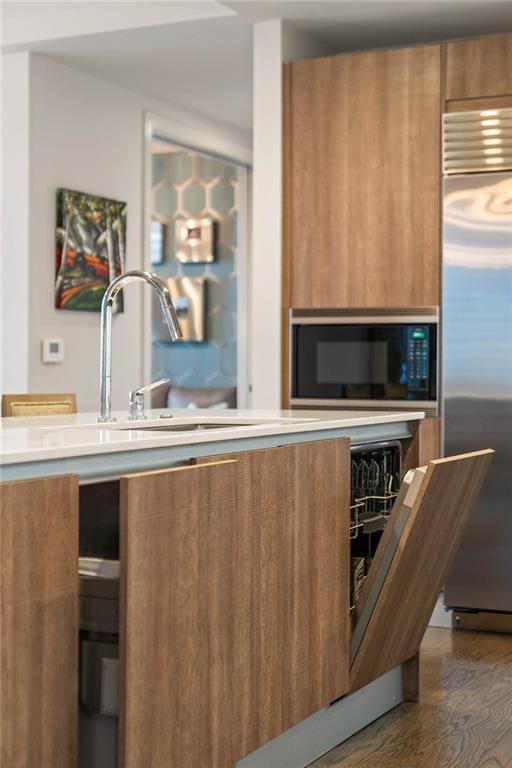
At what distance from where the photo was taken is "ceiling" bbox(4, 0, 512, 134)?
4547 millimetres

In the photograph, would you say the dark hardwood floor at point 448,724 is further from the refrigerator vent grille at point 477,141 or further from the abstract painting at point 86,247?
the abstract painting at point 86,247

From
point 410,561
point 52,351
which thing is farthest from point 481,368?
point 52,351

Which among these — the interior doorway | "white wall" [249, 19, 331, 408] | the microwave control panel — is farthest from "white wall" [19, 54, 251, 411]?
the interior doorway

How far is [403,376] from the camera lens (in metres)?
4.64

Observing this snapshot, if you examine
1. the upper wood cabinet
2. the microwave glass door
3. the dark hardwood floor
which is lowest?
the dark hardwood floor

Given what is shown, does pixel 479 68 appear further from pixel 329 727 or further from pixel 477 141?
pixel 329 727

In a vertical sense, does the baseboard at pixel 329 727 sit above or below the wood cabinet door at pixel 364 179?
below

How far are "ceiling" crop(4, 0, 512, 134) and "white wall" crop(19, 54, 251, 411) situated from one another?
0.13 metres

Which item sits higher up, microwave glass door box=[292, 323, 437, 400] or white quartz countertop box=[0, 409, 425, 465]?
microwave glass door box=[292, 323, 437, 400]

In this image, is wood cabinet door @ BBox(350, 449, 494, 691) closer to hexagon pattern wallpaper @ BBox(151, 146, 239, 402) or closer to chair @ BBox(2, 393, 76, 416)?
chair @ BBox(2, 393, 76, 416)

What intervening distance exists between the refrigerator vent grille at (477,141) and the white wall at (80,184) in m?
1.95

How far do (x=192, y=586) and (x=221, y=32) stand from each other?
3.31 m

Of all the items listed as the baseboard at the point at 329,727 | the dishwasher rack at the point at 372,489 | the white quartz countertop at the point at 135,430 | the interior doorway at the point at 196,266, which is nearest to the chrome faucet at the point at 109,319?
the white quartz countertop at the point at 135,430

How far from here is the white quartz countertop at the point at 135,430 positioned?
6.61 ft
